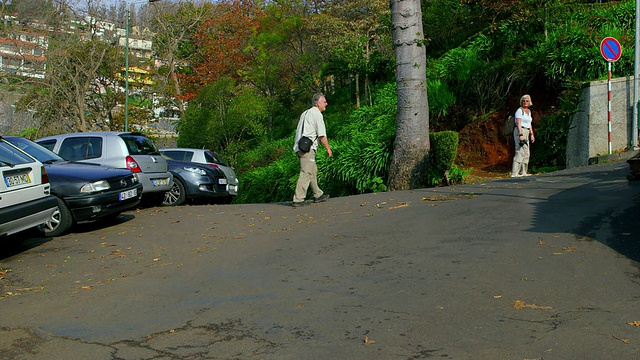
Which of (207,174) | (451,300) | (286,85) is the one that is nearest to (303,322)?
(451,300)

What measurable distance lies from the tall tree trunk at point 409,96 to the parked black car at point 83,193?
575 cm

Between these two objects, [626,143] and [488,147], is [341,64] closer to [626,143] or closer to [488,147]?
[488,147]

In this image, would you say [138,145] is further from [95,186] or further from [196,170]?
[95,186]

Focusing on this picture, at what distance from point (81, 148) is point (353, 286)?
9.20 metres

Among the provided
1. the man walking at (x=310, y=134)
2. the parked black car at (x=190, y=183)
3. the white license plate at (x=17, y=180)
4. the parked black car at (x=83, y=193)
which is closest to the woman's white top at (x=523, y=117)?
the man walking at (x=310, y=134)

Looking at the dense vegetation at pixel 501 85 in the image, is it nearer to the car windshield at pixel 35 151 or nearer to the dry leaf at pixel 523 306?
the car windshield at pixel 35 151

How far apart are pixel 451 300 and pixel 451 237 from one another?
8.21ft

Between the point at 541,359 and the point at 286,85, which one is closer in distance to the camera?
the point at 541,359

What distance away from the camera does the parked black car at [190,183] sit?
53.0 feet

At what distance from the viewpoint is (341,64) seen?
30.9 m

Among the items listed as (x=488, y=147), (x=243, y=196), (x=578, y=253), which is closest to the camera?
(x=578, y=253)

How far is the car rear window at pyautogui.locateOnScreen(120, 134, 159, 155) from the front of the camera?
1374cm

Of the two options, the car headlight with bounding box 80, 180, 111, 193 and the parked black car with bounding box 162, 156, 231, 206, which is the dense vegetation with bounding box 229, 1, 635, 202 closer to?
the parked black car with bounding box 162, 156, 231, 206

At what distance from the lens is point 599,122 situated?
15.9 metres
